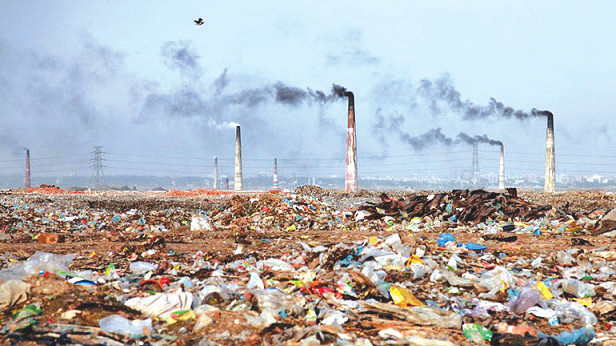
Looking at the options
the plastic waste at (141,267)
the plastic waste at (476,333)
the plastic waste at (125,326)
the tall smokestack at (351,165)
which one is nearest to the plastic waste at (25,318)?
the plastic waste at (125,326)

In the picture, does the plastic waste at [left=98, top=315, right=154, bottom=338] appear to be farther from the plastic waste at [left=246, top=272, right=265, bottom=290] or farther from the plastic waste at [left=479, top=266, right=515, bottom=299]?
the plastic waste at [left=479, top=266, right=515, bottom=299]

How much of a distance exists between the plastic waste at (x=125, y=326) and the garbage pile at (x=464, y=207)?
29.1 ft

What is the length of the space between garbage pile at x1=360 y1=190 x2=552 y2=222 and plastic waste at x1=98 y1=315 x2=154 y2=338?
8.87 metres

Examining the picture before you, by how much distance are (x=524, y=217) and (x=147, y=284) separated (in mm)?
8722

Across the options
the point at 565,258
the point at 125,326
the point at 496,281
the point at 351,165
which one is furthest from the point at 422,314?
the point at 351,165

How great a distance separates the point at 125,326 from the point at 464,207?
9517 millimetres

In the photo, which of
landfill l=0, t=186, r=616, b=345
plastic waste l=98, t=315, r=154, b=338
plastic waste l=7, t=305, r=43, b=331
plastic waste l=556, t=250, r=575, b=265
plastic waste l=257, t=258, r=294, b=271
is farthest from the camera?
plastic waste l=556, t=250, r=575, b=265

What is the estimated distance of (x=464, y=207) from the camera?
1169 cm

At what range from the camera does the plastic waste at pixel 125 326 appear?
343cm

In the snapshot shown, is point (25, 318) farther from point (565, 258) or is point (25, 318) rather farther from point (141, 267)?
point (565, 258)

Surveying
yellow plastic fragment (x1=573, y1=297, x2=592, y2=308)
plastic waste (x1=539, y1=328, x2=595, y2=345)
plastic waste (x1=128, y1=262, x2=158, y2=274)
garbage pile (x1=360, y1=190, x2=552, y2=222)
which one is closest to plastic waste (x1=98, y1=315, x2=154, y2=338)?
plastic waste (x1=128, y1=262, x2=158, y2=274)

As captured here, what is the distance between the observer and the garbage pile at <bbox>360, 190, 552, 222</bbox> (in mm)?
11203

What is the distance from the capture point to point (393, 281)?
5297mm

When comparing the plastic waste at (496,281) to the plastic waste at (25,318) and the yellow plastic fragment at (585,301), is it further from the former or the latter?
the plastic waste at (25,318)
